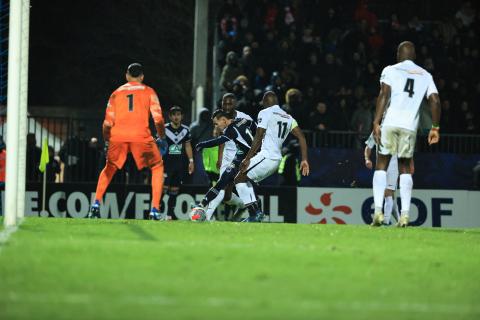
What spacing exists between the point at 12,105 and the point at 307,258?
420cm

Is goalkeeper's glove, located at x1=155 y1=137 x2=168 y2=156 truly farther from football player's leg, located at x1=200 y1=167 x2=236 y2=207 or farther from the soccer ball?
the soccer ball

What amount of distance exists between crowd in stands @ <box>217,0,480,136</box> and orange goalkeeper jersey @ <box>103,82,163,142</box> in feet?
19.8

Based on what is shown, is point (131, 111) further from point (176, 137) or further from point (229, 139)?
point (176, 137)

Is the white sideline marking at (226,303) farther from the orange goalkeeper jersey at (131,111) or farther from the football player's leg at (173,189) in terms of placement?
the football player's leg at (173,189)

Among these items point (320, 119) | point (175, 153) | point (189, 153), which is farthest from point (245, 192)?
point (320, 119)

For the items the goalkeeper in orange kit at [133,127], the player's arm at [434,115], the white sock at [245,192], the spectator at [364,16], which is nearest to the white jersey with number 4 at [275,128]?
the white sock at [245,192]

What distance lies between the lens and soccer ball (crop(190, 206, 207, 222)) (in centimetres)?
1564

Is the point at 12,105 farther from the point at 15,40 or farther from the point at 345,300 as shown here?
the point at 345,300

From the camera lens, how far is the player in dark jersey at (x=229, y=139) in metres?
16.3

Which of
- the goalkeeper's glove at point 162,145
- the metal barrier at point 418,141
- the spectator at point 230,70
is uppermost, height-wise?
the spectator at point 230,70

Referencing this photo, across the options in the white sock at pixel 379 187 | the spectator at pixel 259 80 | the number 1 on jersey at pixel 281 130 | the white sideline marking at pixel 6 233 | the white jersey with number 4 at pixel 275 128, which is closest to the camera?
the white sideline marking at pixel 6 233

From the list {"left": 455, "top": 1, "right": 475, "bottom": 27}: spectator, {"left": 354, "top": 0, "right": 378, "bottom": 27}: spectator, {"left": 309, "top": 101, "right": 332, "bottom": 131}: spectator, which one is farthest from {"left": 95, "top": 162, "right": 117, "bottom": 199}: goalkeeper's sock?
{"left": 455, "top": 1, "right": 475, "bottom": 27}: spectator

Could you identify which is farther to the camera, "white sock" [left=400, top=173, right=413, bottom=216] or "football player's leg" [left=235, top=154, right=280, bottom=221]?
"football player's leg" [left=235, top=154, right=280, bottom=221]

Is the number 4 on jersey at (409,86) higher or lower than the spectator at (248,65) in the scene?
lower
